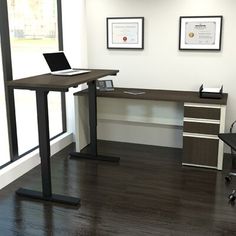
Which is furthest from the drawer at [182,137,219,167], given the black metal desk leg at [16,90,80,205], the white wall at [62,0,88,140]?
the white wall at [62,0,88,140]

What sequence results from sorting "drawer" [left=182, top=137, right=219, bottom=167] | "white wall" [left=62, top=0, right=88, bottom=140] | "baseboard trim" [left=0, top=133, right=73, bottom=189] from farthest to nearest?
"white wall" [left=62, top=0, right=88, bottom=140]
"drawer" [left=182, top=137, right=219, bottom=167]
"baseboard trim" [left=0, top=133, right=73, bottom=189]

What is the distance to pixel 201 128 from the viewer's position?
375 cm

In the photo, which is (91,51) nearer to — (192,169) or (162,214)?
(192,169)

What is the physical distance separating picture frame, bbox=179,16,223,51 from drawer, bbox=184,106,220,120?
85cm

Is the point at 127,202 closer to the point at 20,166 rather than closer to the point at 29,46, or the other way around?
the point at 20,166


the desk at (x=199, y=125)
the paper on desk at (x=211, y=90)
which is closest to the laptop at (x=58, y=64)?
the desk at (x=199, y=125)

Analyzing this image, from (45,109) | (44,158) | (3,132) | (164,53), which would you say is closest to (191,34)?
(164,53)

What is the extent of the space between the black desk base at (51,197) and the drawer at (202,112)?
159 cm

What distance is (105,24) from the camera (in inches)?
176

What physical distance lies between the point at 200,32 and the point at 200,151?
1.45 m

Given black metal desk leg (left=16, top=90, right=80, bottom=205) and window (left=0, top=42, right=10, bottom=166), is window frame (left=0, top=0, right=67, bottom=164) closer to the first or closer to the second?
window (left=0, top=42, right=10, bottom=166)

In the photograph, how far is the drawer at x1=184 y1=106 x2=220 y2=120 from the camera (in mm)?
3662

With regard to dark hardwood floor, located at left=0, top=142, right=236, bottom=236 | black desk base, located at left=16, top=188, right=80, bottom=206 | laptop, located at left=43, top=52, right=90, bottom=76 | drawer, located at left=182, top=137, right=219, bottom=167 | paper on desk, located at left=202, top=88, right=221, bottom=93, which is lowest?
dark hardwood floor, located at left=0, top=142, right=236, bottom=236

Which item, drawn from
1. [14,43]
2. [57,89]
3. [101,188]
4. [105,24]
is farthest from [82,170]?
[105,24]
